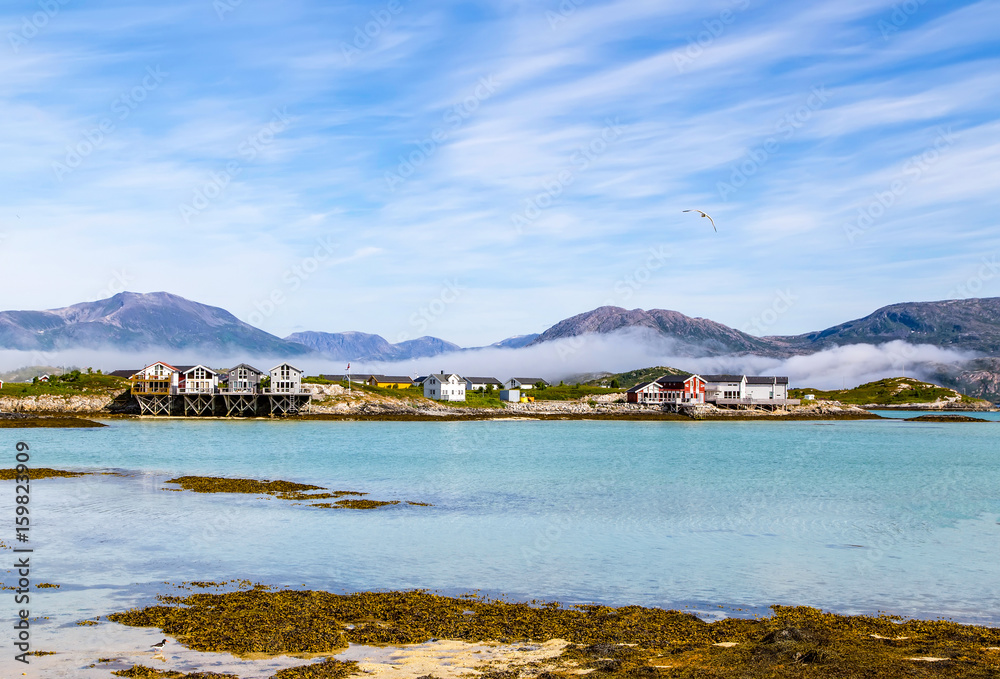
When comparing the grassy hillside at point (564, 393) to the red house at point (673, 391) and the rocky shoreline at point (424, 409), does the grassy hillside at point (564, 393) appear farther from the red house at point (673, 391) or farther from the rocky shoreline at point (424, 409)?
the red house at point (673, 391)

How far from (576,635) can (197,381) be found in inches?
5518

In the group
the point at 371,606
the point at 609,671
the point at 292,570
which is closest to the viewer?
the point at 609,671

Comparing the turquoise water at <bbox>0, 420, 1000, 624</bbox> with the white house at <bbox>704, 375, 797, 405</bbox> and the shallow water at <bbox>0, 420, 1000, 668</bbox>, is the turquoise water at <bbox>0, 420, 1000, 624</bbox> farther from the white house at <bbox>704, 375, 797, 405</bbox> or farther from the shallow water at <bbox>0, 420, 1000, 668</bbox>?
the white house at <bbox>704, 375, 797, 405</bbox>

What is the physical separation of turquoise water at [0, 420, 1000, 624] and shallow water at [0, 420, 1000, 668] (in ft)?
0.42

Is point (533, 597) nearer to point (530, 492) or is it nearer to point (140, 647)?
point (140, 647)

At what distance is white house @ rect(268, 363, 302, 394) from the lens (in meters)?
143

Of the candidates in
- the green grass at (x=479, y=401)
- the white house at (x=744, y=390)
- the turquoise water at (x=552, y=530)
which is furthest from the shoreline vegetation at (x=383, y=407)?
the turquoise water at (x=552, y=530)

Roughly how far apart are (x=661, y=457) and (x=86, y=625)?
60308mm

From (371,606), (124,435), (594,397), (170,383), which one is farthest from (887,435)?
(170,383)

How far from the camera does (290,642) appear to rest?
16.5 meters

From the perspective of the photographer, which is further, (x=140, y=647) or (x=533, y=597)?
(x=533, y=597)

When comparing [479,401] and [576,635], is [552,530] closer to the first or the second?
[576,635]

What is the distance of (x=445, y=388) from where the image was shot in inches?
6471

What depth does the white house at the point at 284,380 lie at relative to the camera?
14288 centimetres
